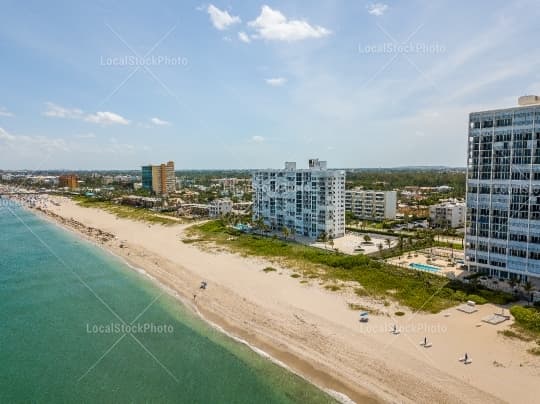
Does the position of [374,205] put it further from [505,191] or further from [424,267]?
[505,191]

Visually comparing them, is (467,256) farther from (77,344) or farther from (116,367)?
(77,344)

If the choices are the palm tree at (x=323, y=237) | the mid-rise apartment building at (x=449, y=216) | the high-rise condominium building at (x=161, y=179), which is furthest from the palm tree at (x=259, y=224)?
the high-rise condominium building at (x=161, y=179)

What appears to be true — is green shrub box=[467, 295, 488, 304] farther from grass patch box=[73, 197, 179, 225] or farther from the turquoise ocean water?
grass patch box=[73, 197, 179, 225]

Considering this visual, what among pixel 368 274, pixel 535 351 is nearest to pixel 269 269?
pixel 368 274

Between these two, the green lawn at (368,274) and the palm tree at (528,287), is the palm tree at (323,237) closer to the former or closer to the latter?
the green lawn at (368,274)

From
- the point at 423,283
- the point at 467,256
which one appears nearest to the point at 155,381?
the point at 423,283
